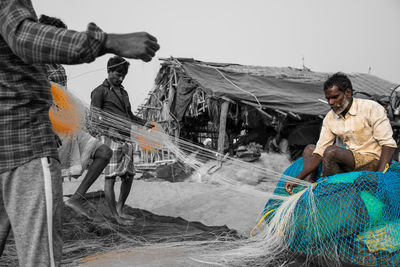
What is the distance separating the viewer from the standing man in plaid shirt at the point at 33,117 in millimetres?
1226

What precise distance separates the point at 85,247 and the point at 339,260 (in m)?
2.03

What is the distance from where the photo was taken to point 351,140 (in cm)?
333

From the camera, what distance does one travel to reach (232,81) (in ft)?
36.4

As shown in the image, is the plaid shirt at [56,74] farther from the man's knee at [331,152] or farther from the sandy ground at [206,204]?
the man's knee at [331,152]

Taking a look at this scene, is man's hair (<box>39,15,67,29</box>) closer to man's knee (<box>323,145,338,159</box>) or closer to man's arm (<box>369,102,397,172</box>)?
man's knee (<box>323,145,338,159</box>)

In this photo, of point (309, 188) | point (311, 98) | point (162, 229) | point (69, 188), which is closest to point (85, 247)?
point (162, 229)

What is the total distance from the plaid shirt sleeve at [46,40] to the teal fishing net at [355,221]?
200 cm

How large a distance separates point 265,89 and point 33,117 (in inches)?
395

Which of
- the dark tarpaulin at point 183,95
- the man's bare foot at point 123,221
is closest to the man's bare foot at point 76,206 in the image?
the man's bare foot at point 123,221

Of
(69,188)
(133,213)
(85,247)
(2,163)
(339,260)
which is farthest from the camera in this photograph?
(69,188)

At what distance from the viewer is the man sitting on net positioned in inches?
120

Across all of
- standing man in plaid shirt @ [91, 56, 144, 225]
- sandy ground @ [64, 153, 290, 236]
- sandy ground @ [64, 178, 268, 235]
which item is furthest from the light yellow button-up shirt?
standing man in plaid shirt @ [91, 56, 144, 225]

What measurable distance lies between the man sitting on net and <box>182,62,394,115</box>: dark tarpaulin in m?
6.46

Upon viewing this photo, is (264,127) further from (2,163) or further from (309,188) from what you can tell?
(2,163)
